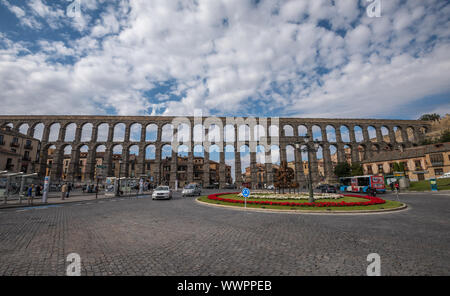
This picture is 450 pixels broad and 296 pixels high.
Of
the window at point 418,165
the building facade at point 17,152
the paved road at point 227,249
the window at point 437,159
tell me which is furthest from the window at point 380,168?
the building facade at point 17,152

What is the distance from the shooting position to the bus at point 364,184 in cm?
2647

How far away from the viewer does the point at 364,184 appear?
28.2 m

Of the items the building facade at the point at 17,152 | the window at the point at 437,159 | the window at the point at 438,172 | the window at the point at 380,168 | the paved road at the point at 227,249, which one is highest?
the building facade at the point at 17,152

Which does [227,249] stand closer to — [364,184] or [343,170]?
[364,184]

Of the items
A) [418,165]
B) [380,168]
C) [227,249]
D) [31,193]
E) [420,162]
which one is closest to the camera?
[227,249]

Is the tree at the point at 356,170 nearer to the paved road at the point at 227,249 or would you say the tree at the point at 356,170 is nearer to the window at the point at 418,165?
the window at the point at 418,165

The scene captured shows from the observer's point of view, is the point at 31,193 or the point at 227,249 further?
the point at 31,193

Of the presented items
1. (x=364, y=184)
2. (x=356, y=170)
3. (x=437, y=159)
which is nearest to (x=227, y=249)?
(x=364, y=184)

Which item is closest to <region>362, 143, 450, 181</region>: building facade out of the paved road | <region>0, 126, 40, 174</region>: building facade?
the paved road

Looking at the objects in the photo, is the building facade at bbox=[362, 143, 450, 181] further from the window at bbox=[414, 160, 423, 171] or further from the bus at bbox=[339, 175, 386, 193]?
the bus at bbox=[339, 175, 386, 193]

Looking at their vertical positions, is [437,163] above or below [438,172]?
above
